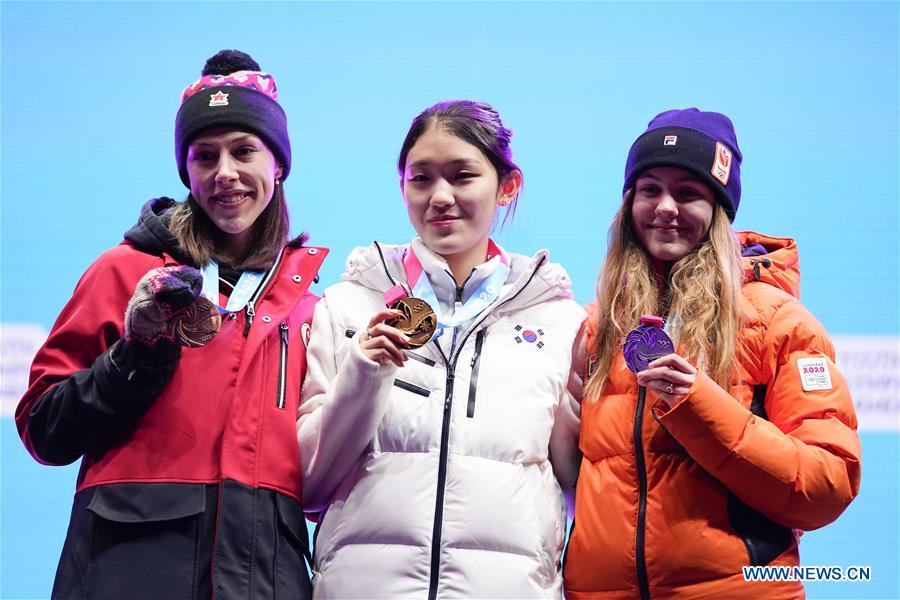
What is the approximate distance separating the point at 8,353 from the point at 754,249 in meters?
2.53

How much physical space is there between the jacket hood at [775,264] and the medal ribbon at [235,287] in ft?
3.83

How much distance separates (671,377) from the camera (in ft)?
6.13

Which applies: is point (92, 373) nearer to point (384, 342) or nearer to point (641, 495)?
point (384, 342)

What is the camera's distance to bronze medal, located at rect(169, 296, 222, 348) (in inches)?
71.8

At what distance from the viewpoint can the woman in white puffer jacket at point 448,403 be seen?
74.5 inches

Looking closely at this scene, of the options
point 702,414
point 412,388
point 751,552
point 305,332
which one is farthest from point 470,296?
point 751,552

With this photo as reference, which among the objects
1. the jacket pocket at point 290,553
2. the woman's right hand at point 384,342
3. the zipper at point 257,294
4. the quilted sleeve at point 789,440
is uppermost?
the zipper at point 257,294

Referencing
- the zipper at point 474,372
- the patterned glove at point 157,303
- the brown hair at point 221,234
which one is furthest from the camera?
the brown hair at point 221,234

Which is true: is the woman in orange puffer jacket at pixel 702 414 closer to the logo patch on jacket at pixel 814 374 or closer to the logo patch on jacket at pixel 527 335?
the logo patch on jacket at pixel 814 374

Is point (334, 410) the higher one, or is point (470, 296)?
point (470, 296)

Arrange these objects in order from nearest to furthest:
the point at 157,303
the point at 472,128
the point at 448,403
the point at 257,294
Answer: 1. the point at 157,303
2. the point at 448,403
3. the point at 257,294
4. the point at 472,128

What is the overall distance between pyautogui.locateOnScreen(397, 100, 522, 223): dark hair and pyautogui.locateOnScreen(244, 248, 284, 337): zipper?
397 mm

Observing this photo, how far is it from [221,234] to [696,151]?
3.83ft

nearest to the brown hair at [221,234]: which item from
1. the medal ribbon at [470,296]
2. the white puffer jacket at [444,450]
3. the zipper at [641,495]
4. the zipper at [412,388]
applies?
the white puffer jacket at [444,450]
